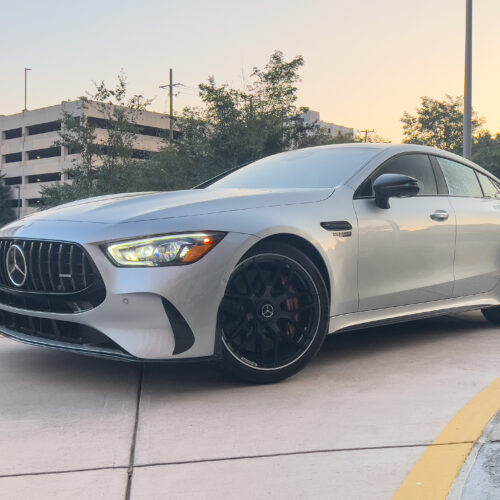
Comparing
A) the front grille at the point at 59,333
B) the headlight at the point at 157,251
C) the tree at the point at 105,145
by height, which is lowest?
the front grille at the point at 59,333

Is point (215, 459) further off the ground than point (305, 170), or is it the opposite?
point (305, 170)

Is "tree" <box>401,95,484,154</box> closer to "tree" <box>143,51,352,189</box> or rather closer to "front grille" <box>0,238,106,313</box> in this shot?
"tree" <box>143,51,352,189</box>

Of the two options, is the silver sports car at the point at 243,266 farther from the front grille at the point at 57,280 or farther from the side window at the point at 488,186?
the side window at the point at 488,186

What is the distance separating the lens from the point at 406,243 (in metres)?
4.89

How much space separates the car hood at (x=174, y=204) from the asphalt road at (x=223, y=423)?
98cm

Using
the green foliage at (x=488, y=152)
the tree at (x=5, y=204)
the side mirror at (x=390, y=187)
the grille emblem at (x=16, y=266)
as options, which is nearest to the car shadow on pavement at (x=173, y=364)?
the grille emblem at (x=16, y=266)

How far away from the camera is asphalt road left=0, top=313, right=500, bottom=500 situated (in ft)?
9.03

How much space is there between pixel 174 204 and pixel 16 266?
998 millimetres

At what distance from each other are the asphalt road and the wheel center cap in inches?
16.3

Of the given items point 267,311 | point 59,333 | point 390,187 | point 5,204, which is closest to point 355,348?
point 390,187

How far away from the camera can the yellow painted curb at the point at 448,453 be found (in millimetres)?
2604

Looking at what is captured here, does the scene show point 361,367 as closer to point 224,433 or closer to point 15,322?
point 224,433

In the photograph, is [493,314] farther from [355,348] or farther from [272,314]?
[272,314]

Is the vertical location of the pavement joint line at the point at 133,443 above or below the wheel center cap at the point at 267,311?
below
